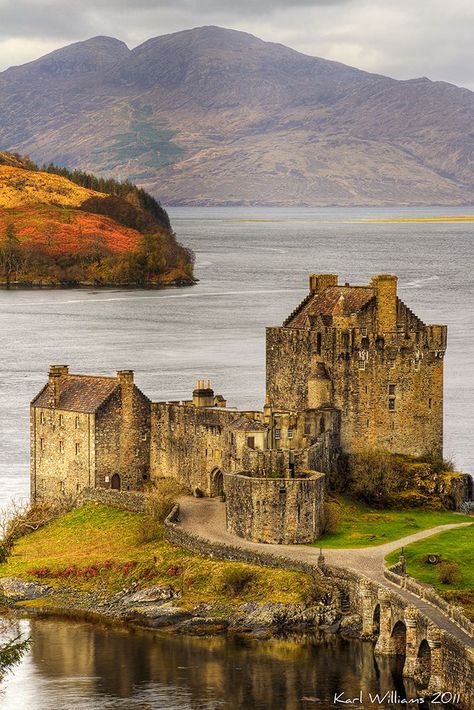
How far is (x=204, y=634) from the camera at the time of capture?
5731 centimetres

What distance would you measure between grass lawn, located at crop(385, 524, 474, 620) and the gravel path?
66 centimetres

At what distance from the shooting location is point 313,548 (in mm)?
62375

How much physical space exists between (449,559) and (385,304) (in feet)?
54.0

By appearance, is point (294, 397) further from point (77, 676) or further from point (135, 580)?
point (77, 676)

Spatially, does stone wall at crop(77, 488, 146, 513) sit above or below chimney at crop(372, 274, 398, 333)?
below

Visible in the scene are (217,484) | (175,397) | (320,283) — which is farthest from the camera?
(175,397)

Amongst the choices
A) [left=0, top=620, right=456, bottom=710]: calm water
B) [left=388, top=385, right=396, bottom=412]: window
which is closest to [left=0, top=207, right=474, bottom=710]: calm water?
[left=0, top=620, right=456, bottom=710]: calm water

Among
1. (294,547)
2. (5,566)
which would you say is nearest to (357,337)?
(294,547)

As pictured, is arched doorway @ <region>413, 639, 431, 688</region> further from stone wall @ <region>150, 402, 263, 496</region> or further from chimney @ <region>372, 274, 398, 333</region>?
chimney @ <region>372, 274, 398, 333</region>

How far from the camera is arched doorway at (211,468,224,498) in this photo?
2793 inches

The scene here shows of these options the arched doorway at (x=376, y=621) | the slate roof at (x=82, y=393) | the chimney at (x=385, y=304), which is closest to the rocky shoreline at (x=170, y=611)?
the arched doorway at (x=376, y=621)

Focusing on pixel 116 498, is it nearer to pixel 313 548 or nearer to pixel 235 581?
pixel 313 548

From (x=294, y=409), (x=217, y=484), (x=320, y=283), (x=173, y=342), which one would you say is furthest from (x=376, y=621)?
(x=173, y=342)

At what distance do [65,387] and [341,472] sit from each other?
41.8 ft
